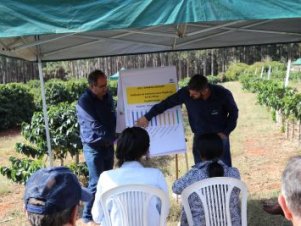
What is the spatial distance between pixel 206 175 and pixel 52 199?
1795mm

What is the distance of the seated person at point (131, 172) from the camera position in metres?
3.12

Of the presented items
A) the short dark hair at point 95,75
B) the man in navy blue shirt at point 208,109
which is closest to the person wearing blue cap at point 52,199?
the short dark hair at point 95,75

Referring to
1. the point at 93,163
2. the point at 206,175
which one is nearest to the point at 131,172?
the point at 206,175

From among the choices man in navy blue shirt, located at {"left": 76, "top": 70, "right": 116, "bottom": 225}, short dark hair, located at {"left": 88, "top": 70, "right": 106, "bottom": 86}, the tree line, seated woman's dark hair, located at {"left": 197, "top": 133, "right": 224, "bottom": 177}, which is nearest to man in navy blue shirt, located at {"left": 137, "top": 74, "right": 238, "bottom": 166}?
man in navy blue shirt, located at {"left": 76, "top": 70, "right": 116, "bottom": 225}

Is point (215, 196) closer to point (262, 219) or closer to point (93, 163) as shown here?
point (93, 163)

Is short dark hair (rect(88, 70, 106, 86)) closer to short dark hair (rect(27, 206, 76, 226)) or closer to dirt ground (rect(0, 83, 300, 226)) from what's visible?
dirt ground (rect(0, 83, 300, 226))

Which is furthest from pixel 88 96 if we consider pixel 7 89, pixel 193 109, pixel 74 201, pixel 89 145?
pixel 7 89

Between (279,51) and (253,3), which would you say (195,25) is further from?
(279,51)

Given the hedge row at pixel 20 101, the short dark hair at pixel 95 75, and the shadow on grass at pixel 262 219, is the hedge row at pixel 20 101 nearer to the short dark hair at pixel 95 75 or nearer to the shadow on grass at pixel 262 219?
the short dark hair at pixel 95 75

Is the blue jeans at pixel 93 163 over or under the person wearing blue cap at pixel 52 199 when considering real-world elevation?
under

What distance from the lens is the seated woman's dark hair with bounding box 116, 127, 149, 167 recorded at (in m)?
3.21

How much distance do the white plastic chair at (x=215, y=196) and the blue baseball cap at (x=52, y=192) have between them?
1.52 meters

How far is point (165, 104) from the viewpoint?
16.6 feet

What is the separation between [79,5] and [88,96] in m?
1.64
